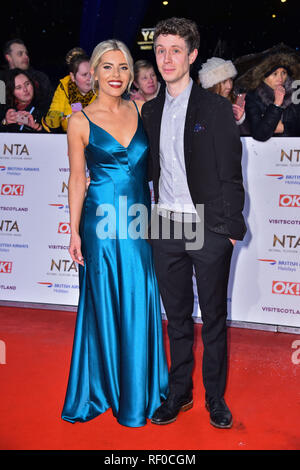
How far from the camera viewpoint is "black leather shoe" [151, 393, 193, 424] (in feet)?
8.02

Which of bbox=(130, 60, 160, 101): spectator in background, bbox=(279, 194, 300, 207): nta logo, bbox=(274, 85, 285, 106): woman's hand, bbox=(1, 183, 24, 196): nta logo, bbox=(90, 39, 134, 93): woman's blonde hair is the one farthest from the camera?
bbox=(130, 60, 160, 101): spectator in background

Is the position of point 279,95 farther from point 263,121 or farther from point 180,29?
point 180,29

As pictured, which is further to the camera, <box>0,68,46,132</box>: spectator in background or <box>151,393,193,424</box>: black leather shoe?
<box>0,68,46,132</box>: spectator in background

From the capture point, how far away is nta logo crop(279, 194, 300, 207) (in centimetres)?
367

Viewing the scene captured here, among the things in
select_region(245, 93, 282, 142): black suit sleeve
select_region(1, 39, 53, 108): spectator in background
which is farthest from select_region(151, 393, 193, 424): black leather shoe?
select_region(1, 39, 53, 108): spectator in background

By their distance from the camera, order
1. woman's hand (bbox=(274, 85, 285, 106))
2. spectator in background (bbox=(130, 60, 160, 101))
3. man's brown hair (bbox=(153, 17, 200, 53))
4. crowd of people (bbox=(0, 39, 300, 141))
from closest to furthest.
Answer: man's brown hair (bbox=(153, 17, 200, 53)), woman's hand (bbox=(274, 85, 285, 106)), crowd of people (bbox=(0, 39, 300, 141)), spectator in background (bbox=(130, 60, 160, 101))

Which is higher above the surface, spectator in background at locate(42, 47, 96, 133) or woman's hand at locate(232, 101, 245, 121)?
spectator in background at locate(42, 47, 96, 133)

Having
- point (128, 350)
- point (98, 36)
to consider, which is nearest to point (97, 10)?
point (98, 36)

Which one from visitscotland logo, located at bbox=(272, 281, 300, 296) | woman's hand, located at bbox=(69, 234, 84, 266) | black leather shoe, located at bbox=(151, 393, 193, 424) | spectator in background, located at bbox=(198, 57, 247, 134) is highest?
spectator in background, located at bbox=(198, 57, 247, 134)

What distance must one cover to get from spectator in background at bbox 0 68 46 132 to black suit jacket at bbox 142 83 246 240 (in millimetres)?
2677

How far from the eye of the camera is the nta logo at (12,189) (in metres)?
4.31

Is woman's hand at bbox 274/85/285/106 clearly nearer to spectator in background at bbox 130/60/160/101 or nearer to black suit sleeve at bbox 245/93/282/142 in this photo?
black suit sleeve at bbox 245/93/282/142

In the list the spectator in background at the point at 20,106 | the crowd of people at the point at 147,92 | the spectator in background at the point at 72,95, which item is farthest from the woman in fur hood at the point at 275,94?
the spectator in background at the point at 20,106
